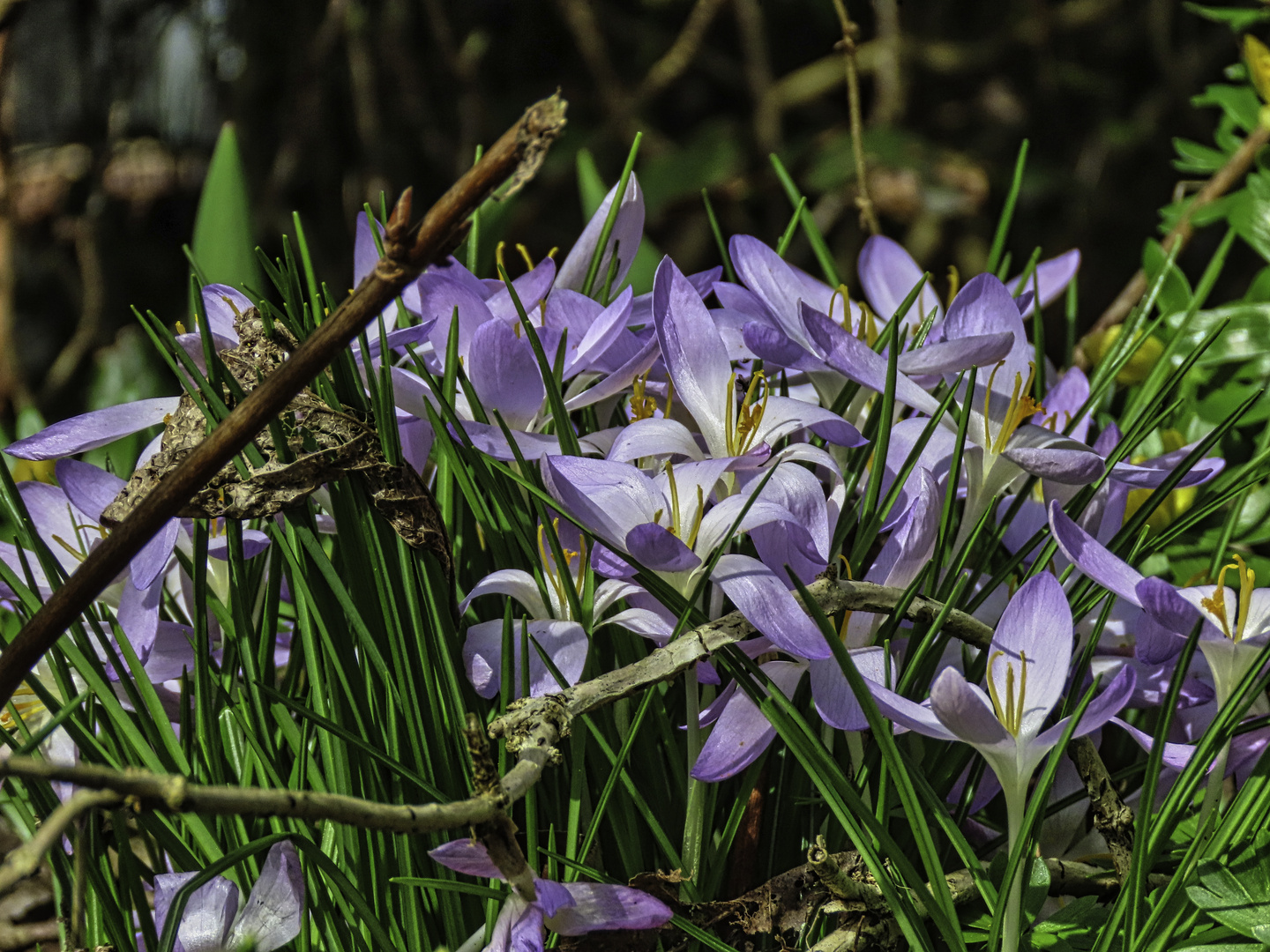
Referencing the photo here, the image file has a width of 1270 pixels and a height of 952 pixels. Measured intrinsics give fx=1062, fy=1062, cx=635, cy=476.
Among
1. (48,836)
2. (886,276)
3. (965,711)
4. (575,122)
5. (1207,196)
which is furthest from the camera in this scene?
(575,122)

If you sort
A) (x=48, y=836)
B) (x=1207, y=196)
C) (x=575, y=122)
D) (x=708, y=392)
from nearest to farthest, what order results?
(x=48, y=836) → (x=708, y=392) → (x=1207, y=196) → (x=575, y=122)

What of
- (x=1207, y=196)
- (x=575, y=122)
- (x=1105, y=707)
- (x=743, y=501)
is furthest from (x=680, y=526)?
(x=575, y=122)

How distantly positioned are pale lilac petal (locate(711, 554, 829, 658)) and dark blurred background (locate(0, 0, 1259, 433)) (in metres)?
1.28

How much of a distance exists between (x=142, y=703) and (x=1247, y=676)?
339 millimetres

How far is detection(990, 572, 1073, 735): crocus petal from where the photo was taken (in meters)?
0.30

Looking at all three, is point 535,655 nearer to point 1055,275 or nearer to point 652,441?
point 652,441

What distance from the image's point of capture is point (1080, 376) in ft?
1.55

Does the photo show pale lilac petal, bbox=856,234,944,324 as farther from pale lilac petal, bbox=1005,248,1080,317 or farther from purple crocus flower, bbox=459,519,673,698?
purple crocus flower, bbox=459,519,673,698

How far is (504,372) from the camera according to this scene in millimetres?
348

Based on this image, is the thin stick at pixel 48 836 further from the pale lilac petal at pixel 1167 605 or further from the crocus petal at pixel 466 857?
the pale lilac petal at pixel 1167 605

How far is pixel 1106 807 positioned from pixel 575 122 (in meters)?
2.01

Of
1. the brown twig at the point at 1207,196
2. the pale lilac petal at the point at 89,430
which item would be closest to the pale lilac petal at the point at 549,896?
the pale lilac petal at the point at 89,430

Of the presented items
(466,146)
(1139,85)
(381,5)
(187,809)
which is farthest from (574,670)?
(1139,85)

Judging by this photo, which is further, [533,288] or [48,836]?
[533,288]
